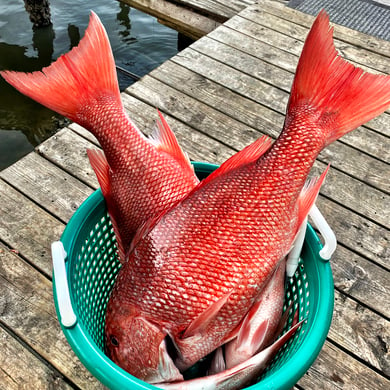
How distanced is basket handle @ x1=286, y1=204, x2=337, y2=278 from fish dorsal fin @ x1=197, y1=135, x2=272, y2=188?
0.22 m

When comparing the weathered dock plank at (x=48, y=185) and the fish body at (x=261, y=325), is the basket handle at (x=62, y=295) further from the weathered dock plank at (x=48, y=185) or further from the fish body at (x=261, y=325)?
the weathered dock plank at (x=48, y=185)

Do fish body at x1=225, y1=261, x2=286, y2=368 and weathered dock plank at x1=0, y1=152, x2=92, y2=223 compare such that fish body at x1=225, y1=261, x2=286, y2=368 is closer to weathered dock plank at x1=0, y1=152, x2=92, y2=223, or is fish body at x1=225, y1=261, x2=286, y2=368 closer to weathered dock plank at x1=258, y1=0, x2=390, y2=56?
weathered dock plank at x1=0, y1=152, x2=92, y2=223

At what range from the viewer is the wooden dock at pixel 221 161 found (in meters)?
1.39

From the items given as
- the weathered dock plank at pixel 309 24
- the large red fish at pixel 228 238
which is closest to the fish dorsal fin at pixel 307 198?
the large red fish at pixel 228 238

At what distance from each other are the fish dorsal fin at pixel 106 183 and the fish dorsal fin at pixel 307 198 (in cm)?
51

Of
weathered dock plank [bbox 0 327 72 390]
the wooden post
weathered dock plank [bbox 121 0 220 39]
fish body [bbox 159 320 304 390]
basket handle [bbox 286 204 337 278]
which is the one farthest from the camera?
the wooden post

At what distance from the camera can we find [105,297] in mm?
1329

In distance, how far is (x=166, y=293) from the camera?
100 cm

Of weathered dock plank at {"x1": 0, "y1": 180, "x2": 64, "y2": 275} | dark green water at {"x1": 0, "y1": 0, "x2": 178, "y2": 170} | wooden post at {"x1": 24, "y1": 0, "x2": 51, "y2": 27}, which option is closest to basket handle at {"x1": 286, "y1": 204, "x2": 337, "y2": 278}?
weathered dock plank at {"x1": 0, "y1": 180, "x2": 64, "y2": 275}

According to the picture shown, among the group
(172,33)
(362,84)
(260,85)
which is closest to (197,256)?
(362,84)

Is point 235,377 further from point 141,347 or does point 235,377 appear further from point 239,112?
point 239,112

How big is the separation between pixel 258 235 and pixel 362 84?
18.9 inches

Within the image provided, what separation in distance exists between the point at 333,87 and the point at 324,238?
1.36 ft

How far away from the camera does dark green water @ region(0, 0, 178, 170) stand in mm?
3586
